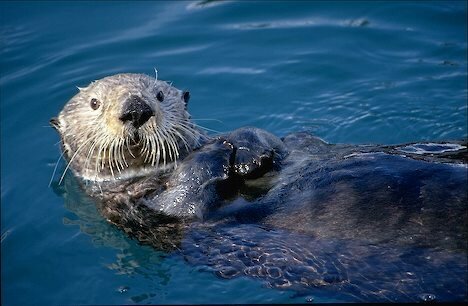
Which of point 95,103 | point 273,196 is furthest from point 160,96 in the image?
point 273,196

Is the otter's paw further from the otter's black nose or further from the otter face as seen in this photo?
the otter's black nose

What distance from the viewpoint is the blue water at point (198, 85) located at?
16.8 ft

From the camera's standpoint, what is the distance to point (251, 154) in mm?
5125

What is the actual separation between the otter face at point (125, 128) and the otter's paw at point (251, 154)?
1.68 ft

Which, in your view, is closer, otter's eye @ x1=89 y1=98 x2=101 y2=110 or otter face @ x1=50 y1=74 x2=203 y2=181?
otter face @ x1=50 y1=74 x2=203 y2=181

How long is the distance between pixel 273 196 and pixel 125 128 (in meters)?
Answer: 1.23

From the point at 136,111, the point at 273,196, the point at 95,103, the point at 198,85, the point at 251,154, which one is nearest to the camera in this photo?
the point at 273,196

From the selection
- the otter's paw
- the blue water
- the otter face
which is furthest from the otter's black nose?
the blue water

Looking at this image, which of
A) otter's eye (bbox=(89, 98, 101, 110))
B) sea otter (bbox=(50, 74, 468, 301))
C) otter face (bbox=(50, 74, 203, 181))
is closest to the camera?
sea otter (bbox=(50, 74, 468, 301))

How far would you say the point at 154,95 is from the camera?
5441 mm

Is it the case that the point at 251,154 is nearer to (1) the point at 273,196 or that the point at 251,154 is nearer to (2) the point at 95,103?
(1) the point at 273,196

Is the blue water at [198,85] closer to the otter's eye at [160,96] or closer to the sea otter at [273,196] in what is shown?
the sea otter at [273,196]

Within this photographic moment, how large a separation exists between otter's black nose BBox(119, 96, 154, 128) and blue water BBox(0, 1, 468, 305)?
3.34ft

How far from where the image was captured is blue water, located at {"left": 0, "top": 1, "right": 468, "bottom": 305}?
5109mm
